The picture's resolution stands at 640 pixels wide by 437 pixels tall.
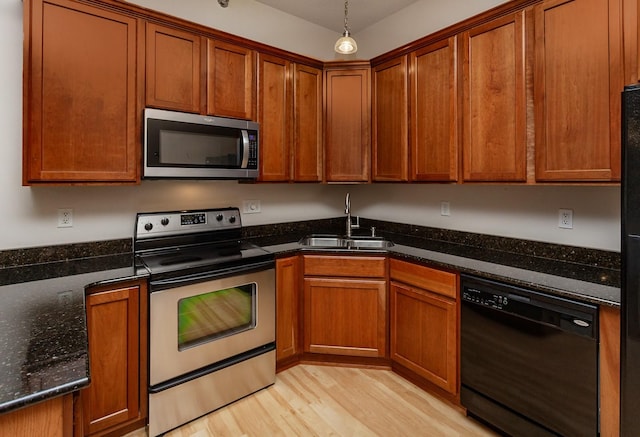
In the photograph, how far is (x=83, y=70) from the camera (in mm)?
1900

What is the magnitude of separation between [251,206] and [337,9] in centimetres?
187

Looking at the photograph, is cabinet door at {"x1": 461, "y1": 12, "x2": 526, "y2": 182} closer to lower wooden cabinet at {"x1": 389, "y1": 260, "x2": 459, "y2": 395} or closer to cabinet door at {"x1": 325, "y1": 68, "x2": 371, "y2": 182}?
lower wooden cabinet at {"x1": 389, "y1": 260, "x2": 459, "y2": 395}

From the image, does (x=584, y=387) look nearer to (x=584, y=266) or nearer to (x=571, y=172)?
(x=584, y=266)

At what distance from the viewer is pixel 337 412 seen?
2.15 meters

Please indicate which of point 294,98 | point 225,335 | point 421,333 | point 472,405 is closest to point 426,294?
point 421,333

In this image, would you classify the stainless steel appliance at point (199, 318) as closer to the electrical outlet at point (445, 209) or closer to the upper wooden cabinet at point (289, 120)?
the upper wooden cabinet at point (289, 120)

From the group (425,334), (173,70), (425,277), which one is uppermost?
(173,70)

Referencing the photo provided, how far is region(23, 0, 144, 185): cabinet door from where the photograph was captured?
1.78 metres

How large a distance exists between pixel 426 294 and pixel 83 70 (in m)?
2.35

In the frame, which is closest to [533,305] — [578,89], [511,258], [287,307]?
[511,258]

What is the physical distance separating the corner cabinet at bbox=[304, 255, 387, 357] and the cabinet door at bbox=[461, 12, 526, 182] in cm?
93

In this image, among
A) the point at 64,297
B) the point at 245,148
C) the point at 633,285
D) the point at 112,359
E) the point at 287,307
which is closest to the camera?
the point at 633,285

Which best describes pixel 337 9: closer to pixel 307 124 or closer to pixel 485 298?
pixel 307 124

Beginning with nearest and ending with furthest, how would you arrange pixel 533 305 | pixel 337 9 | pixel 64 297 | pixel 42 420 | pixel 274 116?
pixel 42 420
pixel 64 297
pixel 533 305
pixel 274 116
pixel 337 9
